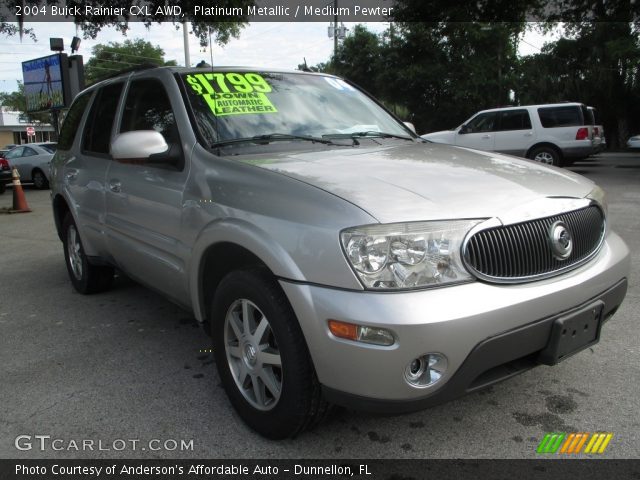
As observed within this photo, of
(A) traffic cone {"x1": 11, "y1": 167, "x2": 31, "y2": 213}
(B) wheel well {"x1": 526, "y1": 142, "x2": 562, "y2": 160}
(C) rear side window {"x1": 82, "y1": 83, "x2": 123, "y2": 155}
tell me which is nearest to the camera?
(C) rear side window {"x1": 82, "y1": 83, "x2": 123, "y2": 155}

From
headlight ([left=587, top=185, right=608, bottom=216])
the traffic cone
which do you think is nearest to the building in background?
the traffic cone

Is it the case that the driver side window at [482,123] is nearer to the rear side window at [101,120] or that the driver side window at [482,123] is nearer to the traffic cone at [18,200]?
the traffic cone at [18,200]

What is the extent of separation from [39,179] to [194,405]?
640 inches

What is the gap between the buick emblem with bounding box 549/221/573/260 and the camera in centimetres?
230

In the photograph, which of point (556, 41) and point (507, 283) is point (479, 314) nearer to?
point (507, 283)

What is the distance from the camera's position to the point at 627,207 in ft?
29.3

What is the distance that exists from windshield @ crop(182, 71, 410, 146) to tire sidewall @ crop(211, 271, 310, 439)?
0.90 m

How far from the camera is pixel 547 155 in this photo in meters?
14.4

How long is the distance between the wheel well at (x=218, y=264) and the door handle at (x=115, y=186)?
1189 mm

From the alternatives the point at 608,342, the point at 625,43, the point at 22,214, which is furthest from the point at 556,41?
the point at 608,342

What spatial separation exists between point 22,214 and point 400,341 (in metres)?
10.9

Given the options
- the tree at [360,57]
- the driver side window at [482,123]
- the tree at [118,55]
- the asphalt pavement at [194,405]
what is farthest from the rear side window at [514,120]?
the tree at [118,55]

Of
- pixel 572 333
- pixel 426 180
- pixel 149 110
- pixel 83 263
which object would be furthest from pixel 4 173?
pixel 572 333

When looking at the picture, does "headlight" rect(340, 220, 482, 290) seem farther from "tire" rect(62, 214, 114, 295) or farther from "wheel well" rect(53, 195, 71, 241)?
"wheel well" rect(53, 195, 71, 241)
